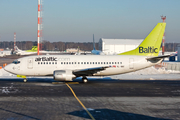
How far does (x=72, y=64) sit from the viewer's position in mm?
30141

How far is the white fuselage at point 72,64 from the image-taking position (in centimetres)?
2997

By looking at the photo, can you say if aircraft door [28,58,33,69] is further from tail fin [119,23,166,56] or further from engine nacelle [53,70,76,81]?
tail fin [119,23,166,56]

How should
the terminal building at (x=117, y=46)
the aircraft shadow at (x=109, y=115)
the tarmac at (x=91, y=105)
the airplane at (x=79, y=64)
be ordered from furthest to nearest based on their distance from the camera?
the terminal building at (x=117, y=46), the airplane at (x=79, y=64), the tarmac at (x=91, y=105), the aircraft shadow at (x=109, y=115)

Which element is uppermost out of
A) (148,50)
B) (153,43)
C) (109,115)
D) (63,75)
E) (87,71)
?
(153,43)

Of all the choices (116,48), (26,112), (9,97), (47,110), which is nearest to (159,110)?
(47,110)

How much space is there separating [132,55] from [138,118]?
18273 millimetres

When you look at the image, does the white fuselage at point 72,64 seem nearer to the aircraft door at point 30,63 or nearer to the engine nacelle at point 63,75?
the aircraft door at point 30,63

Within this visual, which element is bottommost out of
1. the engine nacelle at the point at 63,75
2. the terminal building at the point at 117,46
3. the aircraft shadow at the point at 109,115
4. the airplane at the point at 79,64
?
the aircraft shadow at the point at 109,115

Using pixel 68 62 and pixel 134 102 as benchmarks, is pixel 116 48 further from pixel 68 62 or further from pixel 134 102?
pixel 134 102

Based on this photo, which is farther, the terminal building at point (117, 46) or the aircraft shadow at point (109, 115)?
the terminal building at point (117, 46)

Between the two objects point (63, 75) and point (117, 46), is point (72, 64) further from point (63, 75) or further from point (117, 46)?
point (117, 46)

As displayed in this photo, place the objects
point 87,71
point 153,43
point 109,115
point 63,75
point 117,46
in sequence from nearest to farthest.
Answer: point 109,115
point 63,75
point 87,71
point 153,43
point 117,46

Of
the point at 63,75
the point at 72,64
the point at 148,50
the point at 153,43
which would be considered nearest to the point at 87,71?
the point at 72,64

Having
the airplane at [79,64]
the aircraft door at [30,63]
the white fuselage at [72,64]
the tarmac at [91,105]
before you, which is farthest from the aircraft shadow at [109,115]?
the aircraft door at [30,63]
